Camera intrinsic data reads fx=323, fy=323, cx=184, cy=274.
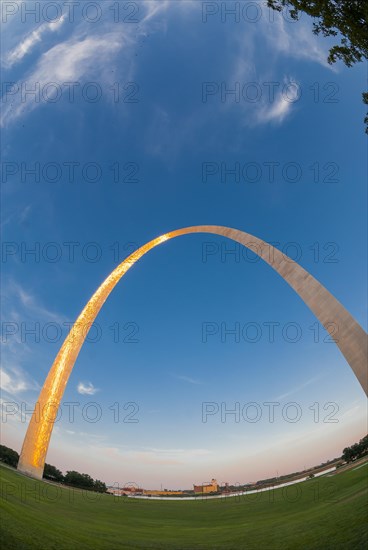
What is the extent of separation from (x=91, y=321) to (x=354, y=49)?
821 inches

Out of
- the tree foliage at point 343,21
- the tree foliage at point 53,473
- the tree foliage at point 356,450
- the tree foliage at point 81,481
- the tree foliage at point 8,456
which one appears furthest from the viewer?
the tree foliage at point 356,450

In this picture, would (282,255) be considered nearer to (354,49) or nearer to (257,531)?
(354,49)

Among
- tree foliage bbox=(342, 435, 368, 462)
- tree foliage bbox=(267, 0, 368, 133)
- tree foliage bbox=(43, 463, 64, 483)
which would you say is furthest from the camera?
tree foliage bbox=(342, 435, 368, 462)

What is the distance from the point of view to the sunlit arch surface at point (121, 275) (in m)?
11.0

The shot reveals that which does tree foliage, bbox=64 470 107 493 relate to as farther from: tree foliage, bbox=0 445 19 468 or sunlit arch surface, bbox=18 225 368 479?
sunlit arch surface, bbox=18 225 368 479

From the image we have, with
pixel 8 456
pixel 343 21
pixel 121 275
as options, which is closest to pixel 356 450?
pixel 121 275

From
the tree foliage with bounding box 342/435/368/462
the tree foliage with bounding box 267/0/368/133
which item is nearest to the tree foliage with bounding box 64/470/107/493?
the tree foliage with bounding box 342/435/368/462

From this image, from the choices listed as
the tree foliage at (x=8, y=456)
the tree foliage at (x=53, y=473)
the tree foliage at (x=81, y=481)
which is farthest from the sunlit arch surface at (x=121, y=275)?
the tree foliage at (x=81, y=481)

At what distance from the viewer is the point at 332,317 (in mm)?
11930

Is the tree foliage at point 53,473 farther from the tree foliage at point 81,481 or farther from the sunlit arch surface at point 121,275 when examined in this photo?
the sunlit arch surface at point 121,275

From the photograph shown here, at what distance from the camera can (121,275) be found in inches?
1048

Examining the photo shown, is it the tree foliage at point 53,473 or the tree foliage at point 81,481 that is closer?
the tree foliage at point 53,473

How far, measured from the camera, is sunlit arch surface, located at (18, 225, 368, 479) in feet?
36.1

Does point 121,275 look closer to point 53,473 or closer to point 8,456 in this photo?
point 8,456
